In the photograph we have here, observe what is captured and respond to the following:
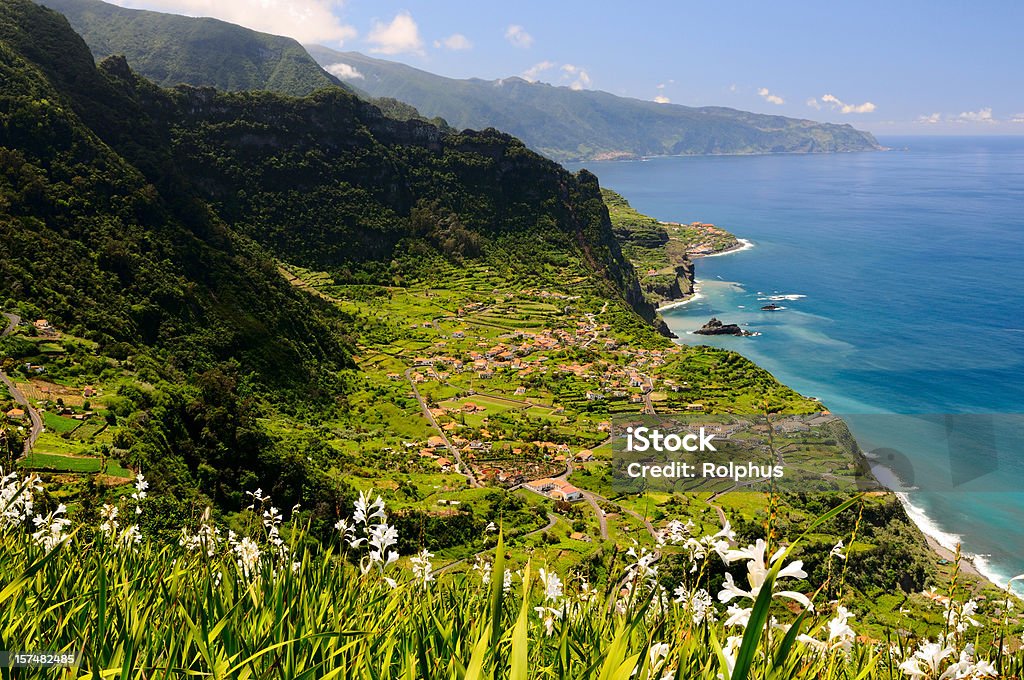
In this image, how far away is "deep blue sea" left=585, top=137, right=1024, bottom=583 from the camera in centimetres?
3931

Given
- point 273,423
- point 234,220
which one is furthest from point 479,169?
point 273,423

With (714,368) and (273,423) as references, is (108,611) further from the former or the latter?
(714,368)

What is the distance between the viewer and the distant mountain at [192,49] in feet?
504

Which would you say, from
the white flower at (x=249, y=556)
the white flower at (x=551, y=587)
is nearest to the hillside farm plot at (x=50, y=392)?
the white flower at (x=249, y=556)

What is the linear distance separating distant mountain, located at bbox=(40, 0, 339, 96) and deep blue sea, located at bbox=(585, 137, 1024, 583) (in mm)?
127221

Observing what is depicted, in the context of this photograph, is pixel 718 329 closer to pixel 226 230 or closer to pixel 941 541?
pixel 941 541

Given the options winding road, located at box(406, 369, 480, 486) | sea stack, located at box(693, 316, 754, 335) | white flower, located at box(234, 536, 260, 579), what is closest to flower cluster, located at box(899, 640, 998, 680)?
white flower, located at box(234, 536, 260, 579)

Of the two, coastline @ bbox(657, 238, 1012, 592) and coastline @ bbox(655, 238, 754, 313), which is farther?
coastline @ bbox(655, 238, 754, 313)

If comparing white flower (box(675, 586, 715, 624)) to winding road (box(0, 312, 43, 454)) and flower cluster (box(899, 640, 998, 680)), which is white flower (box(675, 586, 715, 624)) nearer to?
flower cluster (box(899, 640, 998, 680))

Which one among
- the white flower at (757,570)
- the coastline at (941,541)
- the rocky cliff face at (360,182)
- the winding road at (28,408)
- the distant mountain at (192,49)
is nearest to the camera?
the white flower at (757,570)

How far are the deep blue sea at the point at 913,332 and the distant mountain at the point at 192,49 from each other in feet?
417

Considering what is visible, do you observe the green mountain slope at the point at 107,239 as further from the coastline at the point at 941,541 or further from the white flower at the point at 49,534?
the coastline at the point at 941,541

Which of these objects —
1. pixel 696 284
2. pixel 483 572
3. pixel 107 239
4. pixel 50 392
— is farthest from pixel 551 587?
pixel 696 284

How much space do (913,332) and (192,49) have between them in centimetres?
18050
